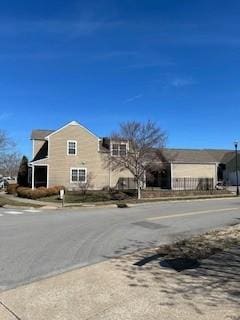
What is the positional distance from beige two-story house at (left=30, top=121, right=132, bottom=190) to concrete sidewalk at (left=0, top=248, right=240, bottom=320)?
36097 millimetres

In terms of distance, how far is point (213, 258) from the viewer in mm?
10289

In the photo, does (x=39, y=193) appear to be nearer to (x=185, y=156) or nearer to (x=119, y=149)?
(x=119, y=149)

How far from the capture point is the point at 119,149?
4356 centimetres

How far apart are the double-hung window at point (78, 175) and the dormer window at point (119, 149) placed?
13.1ft

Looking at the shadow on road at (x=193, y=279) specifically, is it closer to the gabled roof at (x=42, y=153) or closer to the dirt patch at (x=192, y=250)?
the dirt patch at (x=192, y=250)

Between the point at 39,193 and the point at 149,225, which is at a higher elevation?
the point at 39,193

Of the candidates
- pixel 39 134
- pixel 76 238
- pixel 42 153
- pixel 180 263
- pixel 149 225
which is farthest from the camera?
pixel 39 134

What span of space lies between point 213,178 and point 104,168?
1474cm

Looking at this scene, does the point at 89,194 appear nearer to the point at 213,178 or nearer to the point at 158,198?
the point at 158,198

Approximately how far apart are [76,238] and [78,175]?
1294 inches

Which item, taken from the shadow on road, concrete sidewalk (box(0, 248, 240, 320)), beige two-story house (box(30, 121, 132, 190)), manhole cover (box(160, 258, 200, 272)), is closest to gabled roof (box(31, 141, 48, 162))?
beige two-story house (box(30, 121, 132, 190))

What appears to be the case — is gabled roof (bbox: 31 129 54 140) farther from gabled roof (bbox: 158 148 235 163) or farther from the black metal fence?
the black metal fence

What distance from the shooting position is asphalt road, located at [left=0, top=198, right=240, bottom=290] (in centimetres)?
991

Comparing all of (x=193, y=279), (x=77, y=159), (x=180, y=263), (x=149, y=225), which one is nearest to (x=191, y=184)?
(x=77, y=159)
